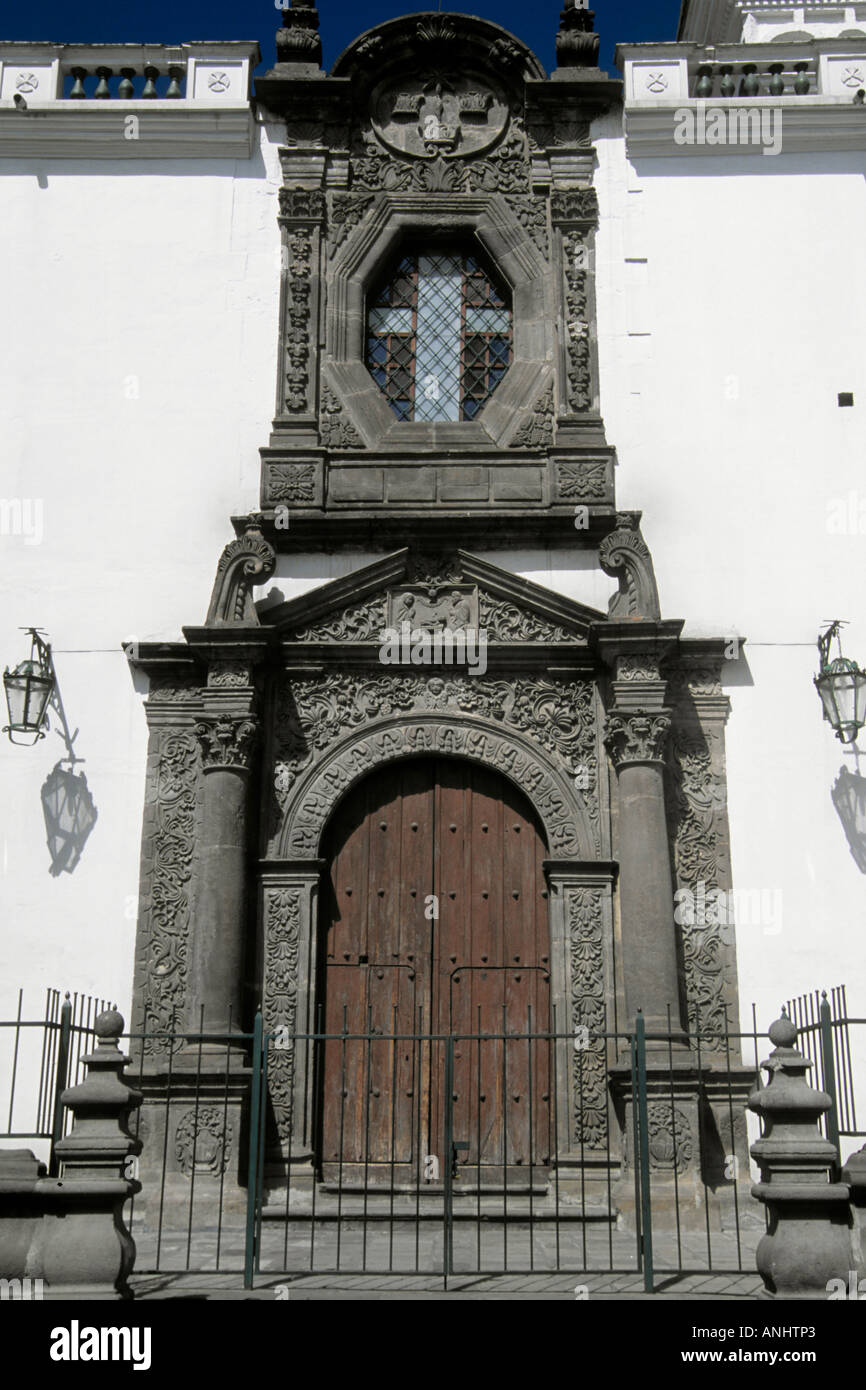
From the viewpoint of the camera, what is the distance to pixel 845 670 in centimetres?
1062

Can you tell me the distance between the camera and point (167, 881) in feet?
Result: 34.9

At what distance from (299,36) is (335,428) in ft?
11.9

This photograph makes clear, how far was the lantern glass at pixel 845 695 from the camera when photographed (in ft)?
34.8

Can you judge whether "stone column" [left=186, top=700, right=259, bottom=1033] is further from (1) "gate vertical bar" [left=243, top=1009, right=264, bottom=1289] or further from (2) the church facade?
(1) "gate vertical bar" [left=243, top=1009, right=264, bottom=1289]

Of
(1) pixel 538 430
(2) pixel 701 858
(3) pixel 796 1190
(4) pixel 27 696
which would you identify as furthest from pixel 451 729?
(3) pixel 796 1190

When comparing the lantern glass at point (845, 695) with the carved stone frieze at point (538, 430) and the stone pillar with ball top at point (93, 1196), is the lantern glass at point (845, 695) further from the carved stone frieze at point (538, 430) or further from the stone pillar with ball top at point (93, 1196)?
the stone pillar with ball top at point (93, 1196)

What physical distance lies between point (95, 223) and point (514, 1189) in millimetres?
8393

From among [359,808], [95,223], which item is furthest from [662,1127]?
[95,223]

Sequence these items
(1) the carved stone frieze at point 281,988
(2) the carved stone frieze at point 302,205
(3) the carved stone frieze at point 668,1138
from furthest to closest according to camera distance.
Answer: (2) the carved stone frieze at point 302,205 → (1) the carved stone frieze at point 281,988 → (3) the carved stone frieze at point 668,1138

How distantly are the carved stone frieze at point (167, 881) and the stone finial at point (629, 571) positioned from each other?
3366 mm

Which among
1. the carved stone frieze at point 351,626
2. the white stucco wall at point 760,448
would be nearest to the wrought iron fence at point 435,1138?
the white stucco wall at point 760,448

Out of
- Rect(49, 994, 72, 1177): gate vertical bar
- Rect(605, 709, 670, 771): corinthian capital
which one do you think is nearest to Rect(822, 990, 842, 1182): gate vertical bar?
Rect(605, 709, 670, 771): corinthian capital

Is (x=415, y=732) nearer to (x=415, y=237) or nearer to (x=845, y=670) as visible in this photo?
(x=845, y=670)

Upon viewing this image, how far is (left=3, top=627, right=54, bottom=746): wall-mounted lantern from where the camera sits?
10711 millimetres
